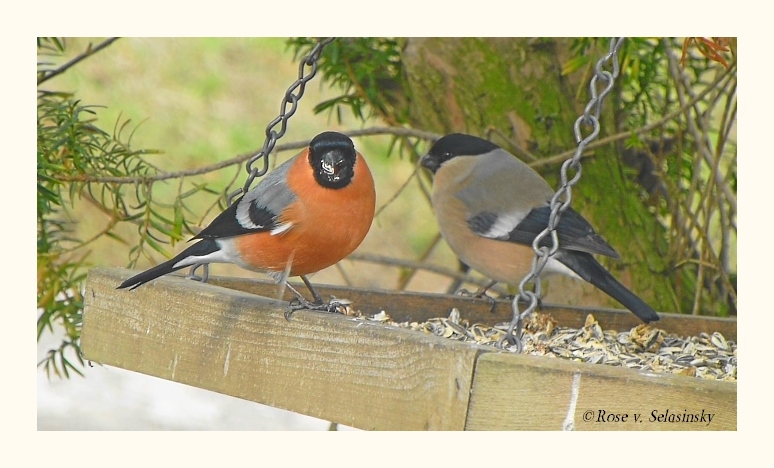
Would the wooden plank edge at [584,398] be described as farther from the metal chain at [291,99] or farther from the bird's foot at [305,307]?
the metal chain at [291,99]

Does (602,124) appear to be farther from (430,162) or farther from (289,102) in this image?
(289,102)

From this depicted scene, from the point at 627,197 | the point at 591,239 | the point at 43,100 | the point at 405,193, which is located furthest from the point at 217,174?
the point at 591,239

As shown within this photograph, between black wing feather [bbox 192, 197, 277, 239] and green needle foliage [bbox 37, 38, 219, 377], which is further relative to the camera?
green needle foliage [bbox 37, 38, 219, 377]

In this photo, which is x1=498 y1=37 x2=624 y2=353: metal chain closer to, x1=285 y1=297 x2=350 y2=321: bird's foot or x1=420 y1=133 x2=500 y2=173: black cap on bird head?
x1=285 y1=297 x2=350 y2=321: bird's foot

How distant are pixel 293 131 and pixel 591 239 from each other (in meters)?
2.73

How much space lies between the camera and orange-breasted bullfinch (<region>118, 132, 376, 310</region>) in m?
1.94

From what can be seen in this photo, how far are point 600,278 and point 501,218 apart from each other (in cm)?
30

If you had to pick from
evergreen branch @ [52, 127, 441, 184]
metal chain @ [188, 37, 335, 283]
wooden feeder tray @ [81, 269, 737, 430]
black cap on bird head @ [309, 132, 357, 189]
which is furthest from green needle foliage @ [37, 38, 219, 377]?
black cap on bird head @ [309, 132, 357, 189]

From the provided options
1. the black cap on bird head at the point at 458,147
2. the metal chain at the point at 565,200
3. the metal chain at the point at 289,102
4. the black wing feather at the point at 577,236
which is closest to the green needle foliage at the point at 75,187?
the metal chain at the point at 289,102

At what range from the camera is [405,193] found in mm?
4824

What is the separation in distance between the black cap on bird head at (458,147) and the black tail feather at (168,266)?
2.63 feet

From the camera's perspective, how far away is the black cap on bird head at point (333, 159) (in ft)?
6.26

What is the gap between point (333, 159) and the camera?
192 cm

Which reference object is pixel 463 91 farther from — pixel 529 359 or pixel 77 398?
pixel 77 398
